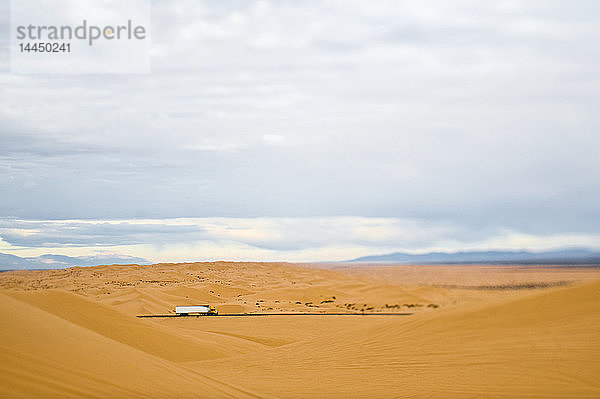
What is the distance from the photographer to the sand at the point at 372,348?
10.9 meters

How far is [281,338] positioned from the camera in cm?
2900

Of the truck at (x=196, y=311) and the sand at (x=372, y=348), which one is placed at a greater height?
the sand at (x=372, y=348)

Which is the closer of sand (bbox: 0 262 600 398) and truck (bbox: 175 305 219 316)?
sand (bbox: 0 262 600 398)

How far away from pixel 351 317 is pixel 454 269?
896 inches

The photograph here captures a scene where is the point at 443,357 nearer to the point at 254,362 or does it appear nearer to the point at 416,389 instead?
the point at 416,389

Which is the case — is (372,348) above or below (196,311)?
above

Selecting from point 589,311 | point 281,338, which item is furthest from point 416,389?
point 281,338

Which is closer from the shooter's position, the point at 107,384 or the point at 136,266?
the point at 107,384

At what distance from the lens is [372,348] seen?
19.2 meters

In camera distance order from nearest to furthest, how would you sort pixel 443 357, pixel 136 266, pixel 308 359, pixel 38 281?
pixel 443 357 < pixel 308 359 < pixel 38 281 < pixel 136 266

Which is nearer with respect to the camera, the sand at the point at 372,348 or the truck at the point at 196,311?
the sand at the point at 372,348

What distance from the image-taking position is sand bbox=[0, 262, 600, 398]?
35.8 feet

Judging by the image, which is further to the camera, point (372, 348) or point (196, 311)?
point (196, 311)

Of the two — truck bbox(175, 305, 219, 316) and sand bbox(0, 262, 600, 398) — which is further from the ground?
sand bbox(0, 262, 600, 398)
